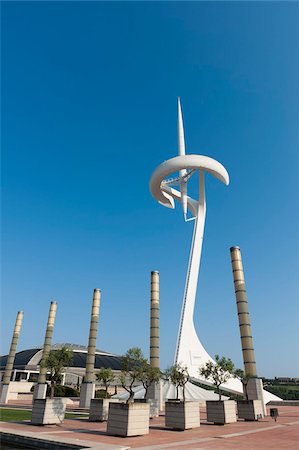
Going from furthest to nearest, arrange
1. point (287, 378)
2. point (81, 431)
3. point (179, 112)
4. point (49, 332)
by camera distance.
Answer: point (287, 378)
point (179, 112)
point (49, 332)
point (81, 431)

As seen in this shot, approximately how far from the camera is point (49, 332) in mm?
45719

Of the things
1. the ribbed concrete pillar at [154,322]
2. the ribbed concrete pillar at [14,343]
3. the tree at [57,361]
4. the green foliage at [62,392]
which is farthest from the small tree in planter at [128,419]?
the ribbed concrete pillar at [14,343]

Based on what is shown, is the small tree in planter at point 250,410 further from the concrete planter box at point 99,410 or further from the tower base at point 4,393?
the tower base at point 4,393

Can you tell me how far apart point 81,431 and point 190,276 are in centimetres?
2826

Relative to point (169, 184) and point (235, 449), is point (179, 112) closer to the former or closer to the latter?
point (169, 184)

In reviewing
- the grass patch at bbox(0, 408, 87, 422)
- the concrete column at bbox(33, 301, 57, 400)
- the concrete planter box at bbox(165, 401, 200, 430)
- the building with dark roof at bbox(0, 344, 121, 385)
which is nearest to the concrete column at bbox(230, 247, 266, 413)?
the concrete planter box at bbox(165, 401, 200, 430)

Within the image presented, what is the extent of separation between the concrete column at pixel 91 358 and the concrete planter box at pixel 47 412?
18577mm

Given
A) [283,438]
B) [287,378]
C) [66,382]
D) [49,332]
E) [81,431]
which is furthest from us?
[287,378]

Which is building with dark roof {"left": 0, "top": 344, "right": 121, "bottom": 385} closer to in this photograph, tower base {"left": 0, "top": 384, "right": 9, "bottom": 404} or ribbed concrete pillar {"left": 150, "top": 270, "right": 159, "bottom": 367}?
tower base {"left": 0, "top": 384, "right": 9, "bottom": 404}

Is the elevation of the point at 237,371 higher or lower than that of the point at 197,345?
lower

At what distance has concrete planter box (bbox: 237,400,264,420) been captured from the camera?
76.1 ft

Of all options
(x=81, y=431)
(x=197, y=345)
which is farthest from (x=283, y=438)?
(x=197, y=345)

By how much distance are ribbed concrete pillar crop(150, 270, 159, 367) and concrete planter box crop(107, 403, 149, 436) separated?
19718 millimetres

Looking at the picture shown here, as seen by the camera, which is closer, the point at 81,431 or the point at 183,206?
the point at 81,431
